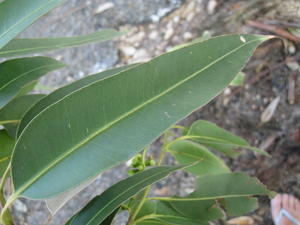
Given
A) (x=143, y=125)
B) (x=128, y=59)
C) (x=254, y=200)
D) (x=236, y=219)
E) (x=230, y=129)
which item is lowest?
(x=236, y=219)

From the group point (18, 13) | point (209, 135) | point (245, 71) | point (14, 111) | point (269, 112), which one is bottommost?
point (269, 112)

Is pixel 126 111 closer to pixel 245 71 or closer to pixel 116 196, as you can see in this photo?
pixel 116 196

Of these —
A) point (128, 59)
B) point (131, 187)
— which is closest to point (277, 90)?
point (128, 59)

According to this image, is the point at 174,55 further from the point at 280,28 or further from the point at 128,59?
the point at 128,59

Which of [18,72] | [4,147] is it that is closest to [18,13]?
[18,72]

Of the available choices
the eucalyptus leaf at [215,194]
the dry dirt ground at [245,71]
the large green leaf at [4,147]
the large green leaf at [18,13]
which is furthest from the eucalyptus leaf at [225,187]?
the dry dirt ground at [245,71]

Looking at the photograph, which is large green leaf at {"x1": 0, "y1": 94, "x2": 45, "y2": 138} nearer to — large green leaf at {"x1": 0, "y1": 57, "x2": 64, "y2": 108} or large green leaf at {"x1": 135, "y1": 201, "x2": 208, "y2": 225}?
large green leaf at {"x1": 0, "y1": 57, "x2": 64, "y2": 108}

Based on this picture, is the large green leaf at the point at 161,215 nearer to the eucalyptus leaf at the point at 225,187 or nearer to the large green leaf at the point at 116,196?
the eucalyptus leaf at the point at 225,187
